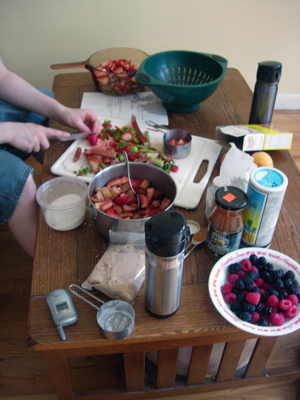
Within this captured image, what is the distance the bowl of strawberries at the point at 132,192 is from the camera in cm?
93

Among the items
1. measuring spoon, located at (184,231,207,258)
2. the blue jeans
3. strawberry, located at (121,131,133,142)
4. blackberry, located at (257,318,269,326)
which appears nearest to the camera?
blackberry, located at (257,318,269,326)

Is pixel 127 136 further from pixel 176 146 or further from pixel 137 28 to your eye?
pixel 137 28

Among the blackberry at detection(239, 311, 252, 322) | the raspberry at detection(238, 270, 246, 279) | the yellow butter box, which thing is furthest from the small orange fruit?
the blackberry at detection(239, 311, 252, 322)

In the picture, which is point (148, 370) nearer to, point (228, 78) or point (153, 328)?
point (153, 328)

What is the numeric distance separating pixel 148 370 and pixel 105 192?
1.91 feet

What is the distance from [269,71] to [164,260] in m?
0.81

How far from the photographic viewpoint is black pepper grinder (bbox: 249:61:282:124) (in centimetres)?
A: 114

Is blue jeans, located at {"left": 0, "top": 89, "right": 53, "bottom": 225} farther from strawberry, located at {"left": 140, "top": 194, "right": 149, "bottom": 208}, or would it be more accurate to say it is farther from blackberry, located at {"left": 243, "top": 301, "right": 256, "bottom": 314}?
blackberry, located at {"left": 243, "top": 301, "right": 256, "bottom": 314}

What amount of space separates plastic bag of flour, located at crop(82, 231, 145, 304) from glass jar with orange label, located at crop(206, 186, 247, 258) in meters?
0.18

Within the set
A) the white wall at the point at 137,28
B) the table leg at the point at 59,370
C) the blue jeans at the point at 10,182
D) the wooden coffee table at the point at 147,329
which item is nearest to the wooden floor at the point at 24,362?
the wooden coffee table at the point at 147,329

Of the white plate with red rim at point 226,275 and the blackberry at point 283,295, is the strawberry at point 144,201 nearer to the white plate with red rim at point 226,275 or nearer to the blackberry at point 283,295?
the white plate with red rim at point 226,275

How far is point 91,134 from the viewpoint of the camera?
1237 millimetres

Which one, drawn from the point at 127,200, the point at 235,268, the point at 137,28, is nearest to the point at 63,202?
the point at 127,200

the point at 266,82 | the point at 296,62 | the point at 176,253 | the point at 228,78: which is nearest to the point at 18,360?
the point at 176,253
